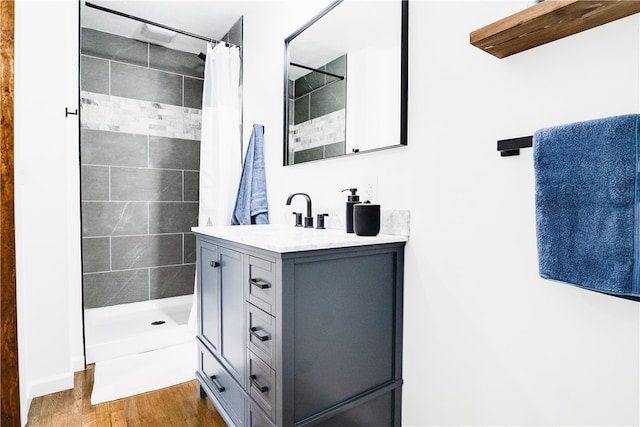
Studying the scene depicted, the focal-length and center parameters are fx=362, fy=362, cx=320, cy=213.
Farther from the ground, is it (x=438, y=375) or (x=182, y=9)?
(x=182, y=9)

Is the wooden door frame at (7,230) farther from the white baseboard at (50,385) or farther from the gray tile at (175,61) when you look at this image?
the gray tile at (175,61)

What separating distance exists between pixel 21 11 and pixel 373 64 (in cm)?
165

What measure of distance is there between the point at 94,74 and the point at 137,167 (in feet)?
2.61

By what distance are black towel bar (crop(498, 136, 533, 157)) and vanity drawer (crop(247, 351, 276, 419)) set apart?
1.03 meters

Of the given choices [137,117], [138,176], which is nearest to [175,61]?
[137,117]

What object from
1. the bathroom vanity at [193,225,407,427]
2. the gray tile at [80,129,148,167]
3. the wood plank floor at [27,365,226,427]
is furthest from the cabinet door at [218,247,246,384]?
the gray tile at [80,129,148,167]

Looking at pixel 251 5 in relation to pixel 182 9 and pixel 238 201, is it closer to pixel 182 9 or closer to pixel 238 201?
pixel 182 9

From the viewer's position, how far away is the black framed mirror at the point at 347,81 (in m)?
1.46

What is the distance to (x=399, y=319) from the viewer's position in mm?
1466

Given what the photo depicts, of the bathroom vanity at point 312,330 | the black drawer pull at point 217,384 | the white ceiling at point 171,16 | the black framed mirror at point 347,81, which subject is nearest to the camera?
the bathroom vanity at point 312,330

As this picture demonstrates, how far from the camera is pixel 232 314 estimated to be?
61.3 inches

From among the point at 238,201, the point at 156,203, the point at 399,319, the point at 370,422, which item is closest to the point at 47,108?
the point at 238,201

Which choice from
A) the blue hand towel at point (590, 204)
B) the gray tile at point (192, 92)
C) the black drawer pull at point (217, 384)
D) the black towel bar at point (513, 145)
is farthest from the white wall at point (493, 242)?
the gray tile at point (192, 92)

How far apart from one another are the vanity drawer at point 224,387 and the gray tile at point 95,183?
6.14 ft
